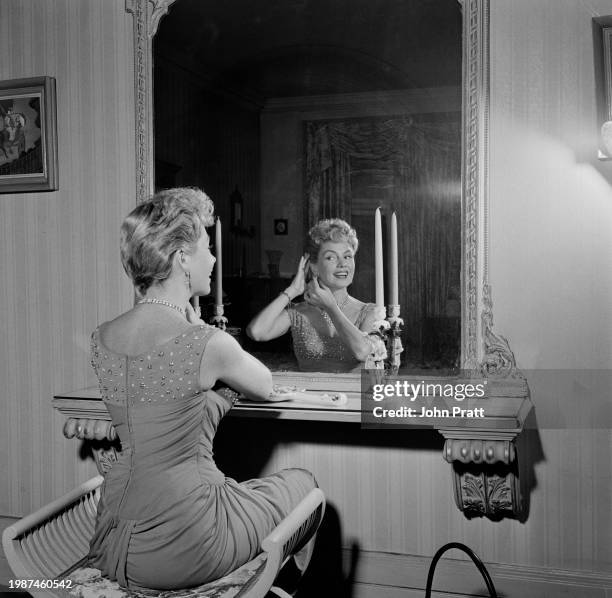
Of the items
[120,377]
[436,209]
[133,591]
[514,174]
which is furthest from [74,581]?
[514,174]

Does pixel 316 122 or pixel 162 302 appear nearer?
pixel 162 302

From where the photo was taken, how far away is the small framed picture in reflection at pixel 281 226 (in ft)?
8.90

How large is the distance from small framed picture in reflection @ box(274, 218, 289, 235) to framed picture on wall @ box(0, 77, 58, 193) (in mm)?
1011

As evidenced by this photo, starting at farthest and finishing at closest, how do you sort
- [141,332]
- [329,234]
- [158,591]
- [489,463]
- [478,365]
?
[329,234] < [478,365] < [489,463] < [141,332] < [158,591]

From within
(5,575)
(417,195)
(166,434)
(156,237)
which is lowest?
(5,575)

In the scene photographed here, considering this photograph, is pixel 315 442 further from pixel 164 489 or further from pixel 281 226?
pixel 164 489

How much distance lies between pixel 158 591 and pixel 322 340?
111 centimetres

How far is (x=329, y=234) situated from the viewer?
2.69 m

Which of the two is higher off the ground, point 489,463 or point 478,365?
point 478,365

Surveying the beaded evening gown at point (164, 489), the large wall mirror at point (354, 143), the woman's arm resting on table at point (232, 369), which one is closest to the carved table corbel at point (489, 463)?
the large wall mirror at point (354, 143)

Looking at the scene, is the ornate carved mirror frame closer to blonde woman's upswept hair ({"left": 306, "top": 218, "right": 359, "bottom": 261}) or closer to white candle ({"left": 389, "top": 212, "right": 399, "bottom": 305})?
white candle ({"left": 389, "top": 212, "right": 399, "bottom": 305})

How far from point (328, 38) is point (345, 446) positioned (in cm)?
150

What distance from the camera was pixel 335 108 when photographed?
104 inches

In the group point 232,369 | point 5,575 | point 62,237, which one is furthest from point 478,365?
point 5,575
